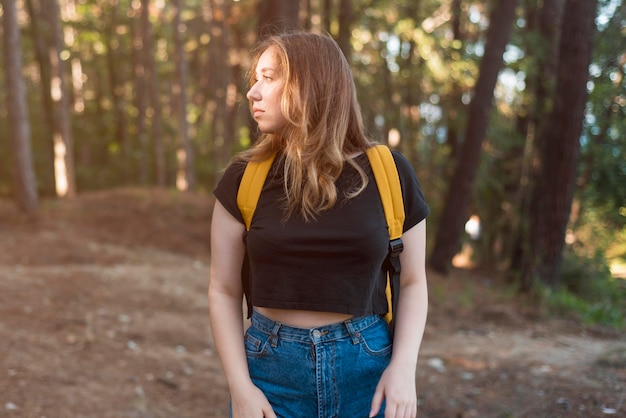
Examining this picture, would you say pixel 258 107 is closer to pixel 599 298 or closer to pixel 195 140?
pixel 599 298

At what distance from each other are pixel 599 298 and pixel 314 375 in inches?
478

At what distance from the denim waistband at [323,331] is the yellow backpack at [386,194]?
0.43 feet

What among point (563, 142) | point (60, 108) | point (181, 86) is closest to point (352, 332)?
point (563, 142)

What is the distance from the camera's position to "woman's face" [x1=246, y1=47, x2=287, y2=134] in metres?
2.15

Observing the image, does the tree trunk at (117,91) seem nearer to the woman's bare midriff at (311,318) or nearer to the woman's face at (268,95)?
the woman's face at (268,95)

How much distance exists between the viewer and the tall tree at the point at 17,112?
13719 millimetres

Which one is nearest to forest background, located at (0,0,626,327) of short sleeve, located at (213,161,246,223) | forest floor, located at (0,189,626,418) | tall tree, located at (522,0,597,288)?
tall tree, located at (522,0,597,288)

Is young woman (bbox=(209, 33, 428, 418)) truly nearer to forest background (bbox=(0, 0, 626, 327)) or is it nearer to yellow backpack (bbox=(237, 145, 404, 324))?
yellow backpack (bbox=(237, 145, 404, 324))

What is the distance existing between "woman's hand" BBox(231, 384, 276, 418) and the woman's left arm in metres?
0.31

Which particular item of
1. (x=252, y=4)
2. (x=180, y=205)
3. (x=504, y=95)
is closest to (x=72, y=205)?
(x=180, y=205)

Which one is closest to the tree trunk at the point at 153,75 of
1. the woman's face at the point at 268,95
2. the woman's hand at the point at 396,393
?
the woman's face at the point at 268,95

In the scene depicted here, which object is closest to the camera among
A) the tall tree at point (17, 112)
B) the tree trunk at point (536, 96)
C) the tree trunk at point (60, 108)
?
the tall tree at point (17, 112)

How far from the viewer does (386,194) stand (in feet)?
6.97

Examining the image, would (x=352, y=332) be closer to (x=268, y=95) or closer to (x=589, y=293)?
(x=268, y=95)
